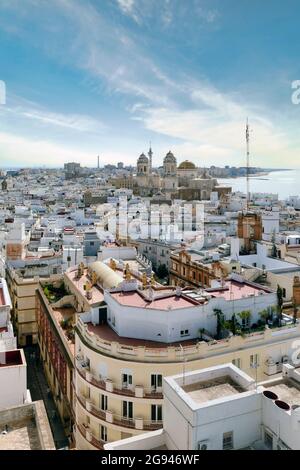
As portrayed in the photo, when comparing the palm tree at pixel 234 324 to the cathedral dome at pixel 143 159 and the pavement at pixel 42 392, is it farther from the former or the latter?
the cathedral dome at pixel 143 159

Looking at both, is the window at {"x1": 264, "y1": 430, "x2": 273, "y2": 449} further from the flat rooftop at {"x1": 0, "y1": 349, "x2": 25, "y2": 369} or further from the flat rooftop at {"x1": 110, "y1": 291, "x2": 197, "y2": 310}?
the flat rooftop at {"x1": 0, "y1": 349, "x2": 25, "y2": 369}

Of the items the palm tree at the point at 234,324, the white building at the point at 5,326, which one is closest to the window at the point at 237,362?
the palm tree at the point at 234,324

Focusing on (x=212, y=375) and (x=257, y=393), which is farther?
(x=212, y=375)

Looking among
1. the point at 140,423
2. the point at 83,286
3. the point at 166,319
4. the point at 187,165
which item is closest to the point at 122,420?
the point at 140,423

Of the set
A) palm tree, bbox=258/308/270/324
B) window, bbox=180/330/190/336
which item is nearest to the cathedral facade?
palm tree, bbox=258/308/270/324

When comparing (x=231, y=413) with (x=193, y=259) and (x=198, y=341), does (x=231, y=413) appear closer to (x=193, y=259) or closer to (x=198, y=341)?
(x=198, y=341)
